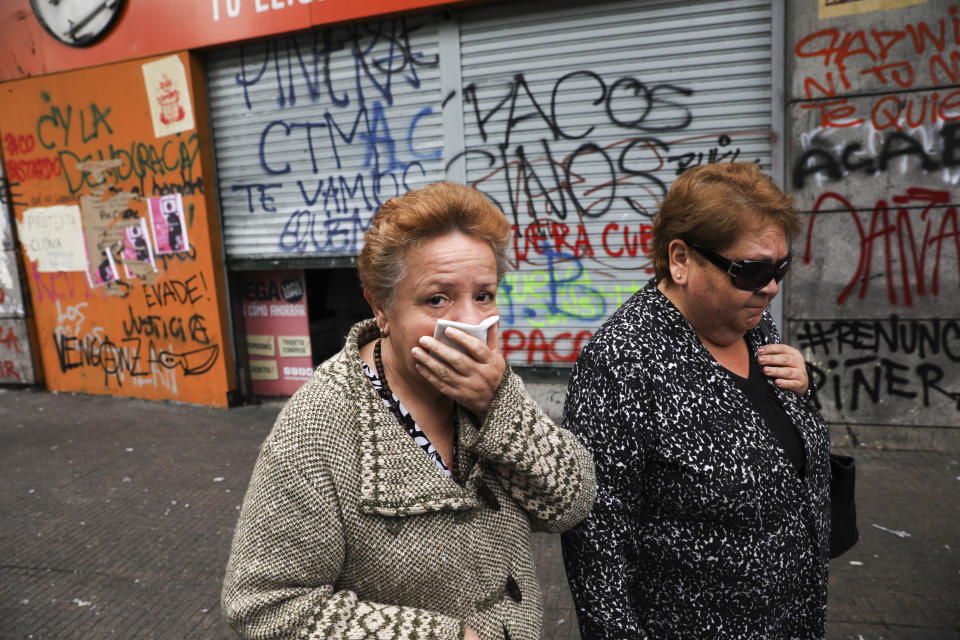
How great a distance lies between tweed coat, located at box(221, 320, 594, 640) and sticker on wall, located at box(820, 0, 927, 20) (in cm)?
458

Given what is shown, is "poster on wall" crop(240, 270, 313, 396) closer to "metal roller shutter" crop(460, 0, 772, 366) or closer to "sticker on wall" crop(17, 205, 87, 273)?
"sticker on wall" crop(17, 205, 87, 273)

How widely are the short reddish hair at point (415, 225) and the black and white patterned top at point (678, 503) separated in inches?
20.0

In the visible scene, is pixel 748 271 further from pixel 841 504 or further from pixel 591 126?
pixel 591 126

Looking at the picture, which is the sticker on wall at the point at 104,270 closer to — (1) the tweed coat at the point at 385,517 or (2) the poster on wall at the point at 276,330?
(2) the poster on wall at the point at 276,330

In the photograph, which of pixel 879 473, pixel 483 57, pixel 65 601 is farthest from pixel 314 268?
pixel 879 473

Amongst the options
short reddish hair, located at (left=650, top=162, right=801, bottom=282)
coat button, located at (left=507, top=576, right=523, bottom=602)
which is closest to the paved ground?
coat button, located at (left=507, top=576, right=523, bottom=602)

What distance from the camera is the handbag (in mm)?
1902

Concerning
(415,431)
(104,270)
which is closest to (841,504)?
(415,431)

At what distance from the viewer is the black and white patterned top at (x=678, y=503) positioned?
1.54m

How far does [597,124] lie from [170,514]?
14.6ft

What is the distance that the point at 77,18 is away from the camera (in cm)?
658

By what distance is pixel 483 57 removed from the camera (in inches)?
221

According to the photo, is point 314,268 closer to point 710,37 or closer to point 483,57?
point 483,57

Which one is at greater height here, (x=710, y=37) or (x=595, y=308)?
(x=710, y=37)
